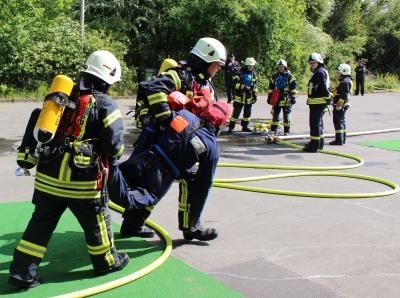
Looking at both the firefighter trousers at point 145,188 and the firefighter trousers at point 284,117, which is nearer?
the firefighter trousers at point 145,188

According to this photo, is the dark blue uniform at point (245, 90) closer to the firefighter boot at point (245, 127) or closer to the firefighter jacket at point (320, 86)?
the firefighter boot at point (245, 127)

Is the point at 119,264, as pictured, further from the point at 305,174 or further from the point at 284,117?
the point at 284,117

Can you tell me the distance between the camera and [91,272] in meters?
4.39

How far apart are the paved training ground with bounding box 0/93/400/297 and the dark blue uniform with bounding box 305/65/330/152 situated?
1239mm

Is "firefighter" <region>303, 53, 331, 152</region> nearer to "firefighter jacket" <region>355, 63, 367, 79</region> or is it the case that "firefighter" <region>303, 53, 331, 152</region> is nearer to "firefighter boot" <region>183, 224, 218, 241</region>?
"firefighter boot" <region>183, 224, 218, 241</region>

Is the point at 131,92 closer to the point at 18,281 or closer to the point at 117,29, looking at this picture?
the point at 117,29

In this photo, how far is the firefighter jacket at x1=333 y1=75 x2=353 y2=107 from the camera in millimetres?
11836

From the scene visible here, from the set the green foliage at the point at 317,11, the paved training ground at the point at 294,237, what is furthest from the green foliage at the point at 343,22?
the paved training ground at the point at 294,237

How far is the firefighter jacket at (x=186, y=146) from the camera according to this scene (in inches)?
190

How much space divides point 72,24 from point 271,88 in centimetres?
981

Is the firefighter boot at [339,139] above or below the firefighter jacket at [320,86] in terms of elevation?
below

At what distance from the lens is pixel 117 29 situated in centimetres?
2147

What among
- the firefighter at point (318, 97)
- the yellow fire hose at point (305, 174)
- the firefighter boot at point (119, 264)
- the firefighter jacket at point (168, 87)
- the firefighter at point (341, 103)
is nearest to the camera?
the firefighter boot at point (119, 264)

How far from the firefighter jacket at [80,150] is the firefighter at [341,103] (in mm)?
8604
